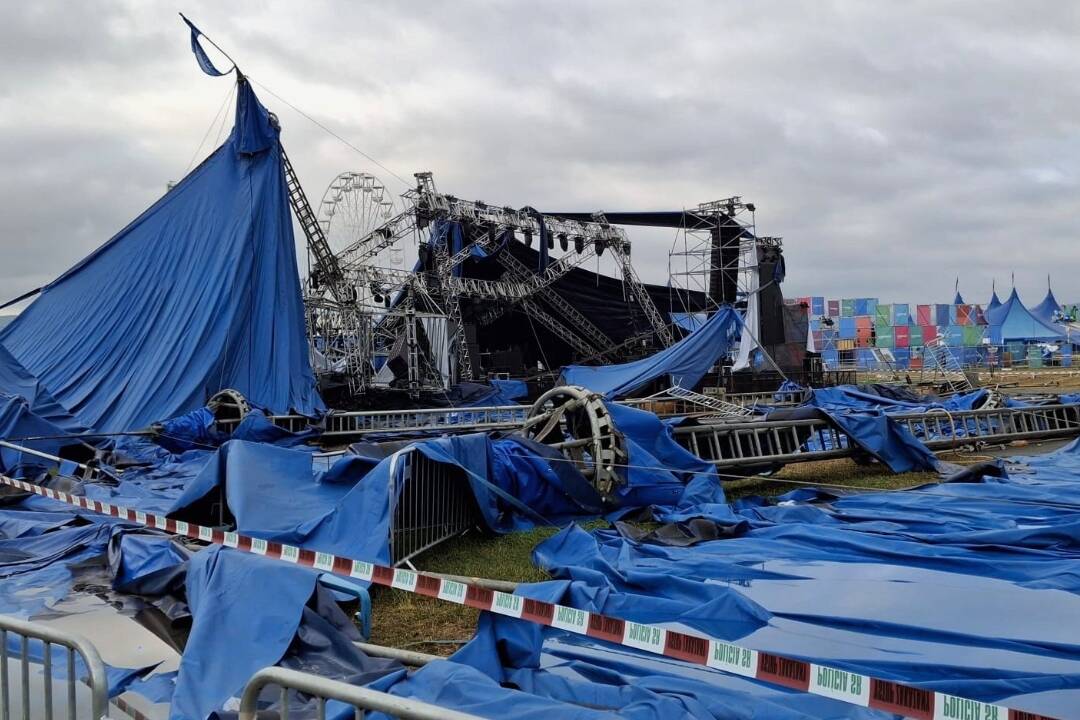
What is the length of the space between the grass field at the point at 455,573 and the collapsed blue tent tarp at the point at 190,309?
12787 mm

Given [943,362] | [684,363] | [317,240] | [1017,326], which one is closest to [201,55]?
[317,240]

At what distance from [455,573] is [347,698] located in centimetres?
482

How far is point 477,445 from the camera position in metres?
→ 8.38

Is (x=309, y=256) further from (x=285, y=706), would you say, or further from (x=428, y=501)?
(x=285, y=706)

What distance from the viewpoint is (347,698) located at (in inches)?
94.5

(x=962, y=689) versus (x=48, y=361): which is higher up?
(x=48, y=361)

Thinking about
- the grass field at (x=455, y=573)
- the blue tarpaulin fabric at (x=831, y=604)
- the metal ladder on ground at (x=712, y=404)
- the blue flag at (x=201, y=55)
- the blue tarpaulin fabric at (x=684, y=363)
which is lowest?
the grass field at (x=455, y=573)

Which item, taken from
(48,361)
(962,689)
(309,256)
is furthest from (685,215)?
(962,689)

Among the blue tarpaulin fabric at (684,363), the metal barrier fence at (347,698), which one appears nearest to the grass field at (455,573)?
the metal barrier fence at (347,698)

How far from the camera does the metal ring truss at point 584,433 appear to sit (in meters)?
9.38

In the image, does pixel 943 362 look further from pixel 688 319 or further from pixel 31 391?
pixel 31 391

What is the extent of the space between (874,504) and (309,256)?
21.9m

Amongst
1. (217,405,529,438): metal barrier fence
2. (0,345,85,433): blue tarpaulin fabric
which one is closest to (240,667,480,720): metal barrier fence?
(0,345,85,433): blue tarpaulin fabric

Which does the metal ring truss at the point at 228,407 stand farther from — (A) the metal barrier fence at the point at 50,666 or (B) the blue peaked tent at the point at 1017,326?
(B) the blue peaked tent at the point at 1017,326
